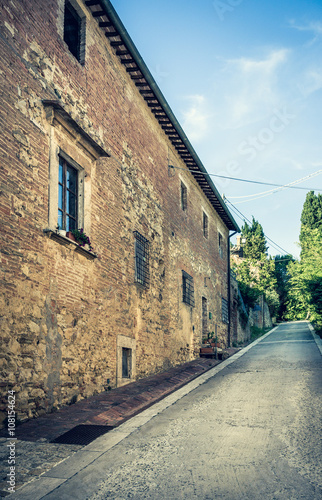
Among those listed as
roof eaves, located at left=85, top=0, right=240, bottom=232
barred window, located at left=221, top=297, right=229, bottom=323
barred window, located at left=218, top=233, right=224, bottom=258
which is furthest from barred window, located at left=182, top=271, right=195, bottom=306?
barred window, located at left=218, top=233, right=224, bottom=258

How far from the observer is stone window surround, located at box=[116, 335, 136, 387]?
916cm

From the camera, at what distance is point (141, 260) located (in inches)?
434

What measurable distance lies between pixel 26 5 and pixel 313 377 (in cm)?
865

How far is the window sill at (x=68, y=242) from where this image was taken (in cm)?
686

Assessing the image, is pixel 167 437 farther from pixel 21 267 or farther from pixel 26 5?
pixel 26 5

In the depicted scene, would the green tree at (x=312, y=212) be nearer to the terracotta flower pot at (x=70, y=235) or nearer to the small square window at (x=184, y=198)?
the small square window at (x=184, y=198)

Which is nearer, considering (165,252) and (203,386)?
(203,386)

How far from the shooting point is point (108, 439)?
567 cm

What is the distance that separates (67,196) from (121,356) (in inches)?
138

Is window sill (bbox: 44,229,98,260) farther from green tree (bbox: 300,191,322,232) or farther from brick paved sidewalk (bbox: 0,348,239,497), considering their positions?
green tree (bbox: 300,191,322,232)

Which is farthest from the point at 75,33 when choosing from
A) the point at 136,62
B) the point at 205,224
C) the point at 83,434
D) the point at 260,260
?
the point at 260,260

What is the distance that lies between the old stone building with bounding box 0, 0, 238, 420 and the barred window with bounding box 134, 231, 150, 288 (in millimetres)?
47

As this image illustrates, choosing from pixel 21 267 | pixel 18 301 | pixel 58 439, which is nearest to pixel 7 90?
pixel 21 267

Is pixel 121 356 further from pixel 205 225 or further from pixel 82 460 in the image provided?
pixel 205 225
